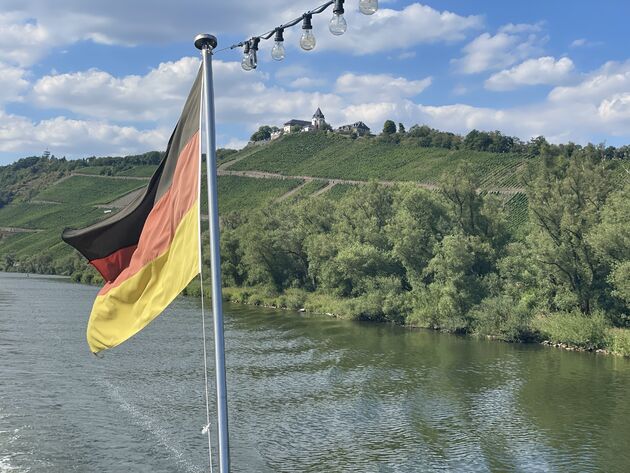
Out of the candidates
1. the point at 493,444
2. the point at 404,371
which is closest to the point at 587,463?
the point at 493,444

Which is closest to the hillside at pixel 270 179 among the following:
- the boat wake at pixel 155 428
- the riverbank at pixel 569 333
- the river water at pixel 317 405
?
the riverbank at pixel 569 333

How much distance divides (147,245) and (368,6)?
3544 millimetres

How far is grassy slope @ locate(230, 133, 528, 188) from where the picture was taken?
102875 millimetres

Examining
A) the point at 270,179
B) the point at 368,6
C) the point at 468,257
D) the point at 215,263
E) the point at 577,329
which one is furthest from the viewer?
the point at 270,179

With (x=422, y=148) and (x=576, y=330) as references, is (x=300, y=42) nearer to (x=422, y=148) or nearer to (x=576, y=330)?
(x=576, y=330)

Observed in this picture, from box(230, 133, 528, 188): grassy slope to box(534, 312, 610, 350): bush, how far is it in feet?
149

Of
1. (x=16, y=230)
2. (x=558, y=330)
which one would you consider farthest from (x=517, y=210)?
(x=16, y=230)

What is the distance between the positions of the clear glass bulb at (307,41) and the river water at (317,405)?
14060mm

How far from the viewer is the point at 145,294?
6969mm

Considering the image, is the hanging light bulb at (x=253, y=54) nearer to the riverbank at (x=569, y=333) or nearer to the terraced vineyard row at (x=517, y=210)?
the riverbank at (x=569, y=333)

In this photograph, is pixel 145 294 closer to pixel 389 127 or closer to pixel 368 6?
pixel 368 6

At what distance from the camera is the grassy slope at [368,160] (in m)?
103

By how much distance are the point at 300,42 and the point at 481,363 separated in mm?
30223

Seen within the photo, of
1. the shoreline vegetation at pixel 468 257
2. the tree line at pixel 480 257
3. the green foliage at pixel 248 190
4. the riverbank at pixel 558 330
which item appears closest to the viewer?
the riverbank at pixel 558 330
